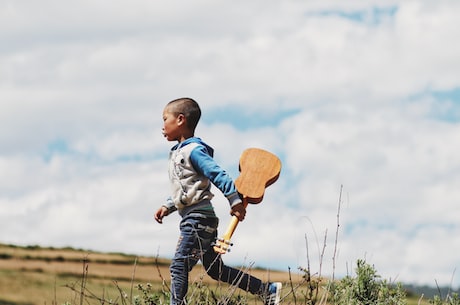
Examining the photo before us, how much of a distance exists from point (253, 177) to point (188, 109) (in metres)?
0.70

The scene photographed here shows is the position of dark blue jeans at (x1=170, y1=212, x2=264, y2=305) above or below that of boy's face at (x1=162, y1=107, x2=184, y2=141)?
below

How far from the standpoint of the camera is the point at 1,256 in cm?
1462

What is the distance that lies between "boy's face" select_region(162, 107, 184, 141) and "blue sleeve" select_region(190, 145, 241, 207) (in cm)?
28

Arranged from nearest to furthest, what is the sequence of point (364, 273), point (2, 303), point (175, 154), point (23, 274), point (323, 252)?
point (323, 252) < point (175, 154) < point (364, 273) < point (2, 303) < point (23, 274)

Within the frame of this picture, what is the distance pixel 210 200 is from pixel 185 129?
0.56 m

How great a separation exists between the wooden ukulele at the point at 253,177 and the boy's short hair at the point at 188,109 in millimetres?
452

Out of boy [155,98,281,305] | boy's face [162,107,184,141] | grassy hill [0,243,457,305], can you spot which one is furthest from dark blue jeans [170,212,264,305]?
grassy hill [0,243,457,305]

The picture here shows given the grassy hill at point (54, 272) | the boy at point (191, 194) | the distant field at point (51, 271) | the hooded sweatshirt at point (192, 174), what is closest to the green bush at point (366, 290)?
the boy at point (191, 194)

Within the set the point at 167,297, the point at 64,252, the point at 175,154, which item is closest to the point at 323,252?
the point at 175,154

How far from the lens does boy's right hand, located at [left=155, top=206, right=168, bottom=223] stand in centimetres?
711

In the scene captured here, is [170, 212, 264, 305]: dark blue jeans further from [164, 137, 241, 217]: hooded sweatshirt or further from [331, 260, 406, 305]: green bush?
[331, 260, 406, 305]: green bush

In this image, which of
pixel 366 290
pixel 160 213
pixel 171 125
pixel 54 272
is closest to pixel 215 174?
pixel 171 125

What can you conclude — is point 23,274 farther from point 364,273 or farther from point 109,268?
point 364,273

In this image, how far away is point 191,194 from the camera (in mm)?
6668
